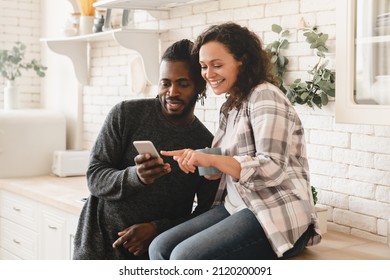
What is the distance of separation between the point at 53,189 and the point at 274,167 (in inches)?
75.9

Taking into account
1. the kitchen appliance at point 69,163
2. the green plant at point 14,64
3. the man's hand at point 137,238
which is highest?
the green plant at point 14,64

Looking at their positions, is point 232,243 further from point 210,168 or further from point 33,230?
point 33,230

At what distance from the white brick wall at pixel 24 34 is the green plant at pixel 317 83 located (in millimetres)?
2467

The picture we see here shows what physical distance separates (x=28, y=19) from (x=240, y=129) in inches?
113

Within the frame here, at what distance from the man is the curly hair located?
0.24 metres

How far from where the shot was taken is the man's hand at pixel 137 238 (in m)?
2.33

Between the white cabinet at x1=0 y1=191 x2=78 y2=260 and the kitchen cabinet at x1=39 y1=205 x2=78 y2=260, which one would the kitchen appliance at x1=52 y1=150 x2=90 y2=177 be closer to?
the white cabinet at x1=0 y1=191 x2=78 y2=260

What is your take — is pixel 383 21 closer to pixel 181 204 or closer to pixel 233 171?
pixel 233 171

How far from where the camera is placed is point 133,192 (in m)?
2.35

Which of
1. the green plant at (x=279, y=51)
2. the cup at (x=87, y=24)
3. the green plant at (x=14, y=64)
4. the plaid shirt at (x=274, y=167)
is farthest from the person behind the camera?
the green plant at (x=14, y=64)

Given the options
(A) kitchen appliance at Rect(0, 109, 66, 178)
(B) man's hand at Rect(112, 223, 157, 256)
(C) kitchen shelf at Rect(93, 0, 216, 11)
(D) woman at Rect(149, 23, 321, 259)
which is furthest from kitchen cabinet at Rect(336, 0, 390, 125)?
(A) kitchen appliance at Rect(0, 109, 66, 178)

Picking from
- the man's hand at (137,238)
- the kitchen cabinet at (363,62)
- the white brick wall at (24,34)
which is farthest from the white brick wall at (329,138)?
the white brick wall at (24,34)

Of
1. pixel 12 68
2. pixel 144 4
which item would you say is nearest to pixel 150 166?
pixel 144 4

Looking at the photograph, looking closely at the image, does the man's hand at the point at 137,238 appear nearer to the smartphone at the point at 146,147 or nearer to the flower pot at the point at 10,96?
the smartphone at the point at 146,147
